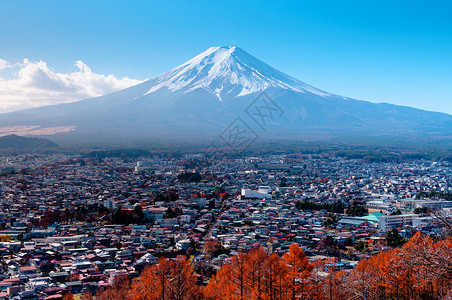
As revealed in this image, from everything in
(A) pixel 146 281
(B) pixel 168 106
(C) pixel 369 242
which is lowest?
(C) pixel 369 242

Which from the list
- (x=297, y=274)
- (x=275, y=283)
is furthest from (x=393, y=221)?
(x=275, y=283)

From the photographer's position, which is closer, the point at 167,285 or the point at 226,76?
the point at 167,285

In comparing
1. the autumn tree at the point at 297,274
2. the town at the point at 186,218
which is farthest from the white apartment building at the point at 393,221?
the autumn tree at the point at 297,274

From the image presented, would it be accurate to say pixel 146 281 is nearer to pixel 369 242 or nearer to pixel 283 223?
pixel 369 242

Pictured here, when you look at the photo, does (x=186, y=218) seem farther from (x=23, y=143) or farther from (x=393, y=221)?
(x=23, y=143)

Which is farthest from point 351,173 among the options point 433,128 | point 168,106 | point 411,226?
point 433,128
